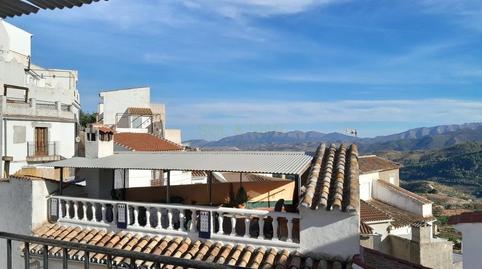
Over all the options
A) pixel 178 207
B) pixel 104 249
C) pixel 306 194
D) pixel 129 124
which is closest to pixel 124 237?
pixel 178 207

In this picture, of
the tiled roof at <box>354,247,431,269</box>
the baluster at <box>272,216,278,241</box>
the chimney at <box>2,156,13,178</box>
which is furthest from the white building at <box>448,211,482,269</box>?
the chimney at <box>2,156,13,178</box>

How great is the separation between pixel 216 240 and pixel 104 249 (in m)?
5.77

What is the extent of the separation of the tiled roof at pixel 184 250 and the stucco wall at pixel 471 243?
5.67ft

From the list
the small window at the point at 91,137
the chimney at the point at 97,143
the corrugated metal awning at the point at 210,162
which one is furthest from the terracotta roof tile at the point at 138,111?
the corrugated metal awning at the point at 210,162

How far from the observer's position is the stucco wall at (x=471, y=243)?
6273 millimetres

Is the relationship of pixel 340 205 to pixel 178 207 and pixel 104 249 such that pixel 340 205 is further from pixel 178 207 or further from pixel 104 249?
pixel 104 249

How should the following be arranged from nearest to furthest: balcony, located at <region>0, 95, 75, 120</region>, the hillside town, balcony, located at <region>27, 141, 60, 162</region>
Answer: the hillside town → balcony, located at <region>0, 95, 75, 120</region> → balcony, located at <region>27, 141, 60, 162</region>

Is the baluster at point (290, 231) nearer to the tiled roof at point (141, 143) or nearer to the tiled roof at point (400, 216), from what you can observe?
the tiled roof at point (141, 143)

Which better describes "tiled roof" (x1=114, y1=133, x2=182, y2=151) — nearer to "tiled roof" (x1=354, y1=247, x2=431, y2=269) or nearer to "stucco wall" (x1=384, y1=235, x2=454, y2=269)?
"stucco wall" (x1=384, y1=235, x2=454, y2=269)

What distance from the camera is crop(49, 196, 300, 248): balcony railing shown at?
804cm

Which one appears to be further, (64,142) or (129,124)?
(129,124)

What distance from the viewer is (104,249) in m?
2.86

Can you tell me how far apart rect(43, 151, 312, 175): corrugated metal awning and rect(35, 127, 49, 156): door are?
57.5 feet

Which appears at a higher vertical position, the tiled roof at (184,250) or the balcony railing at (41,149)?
the balcony railing at (41,149)
